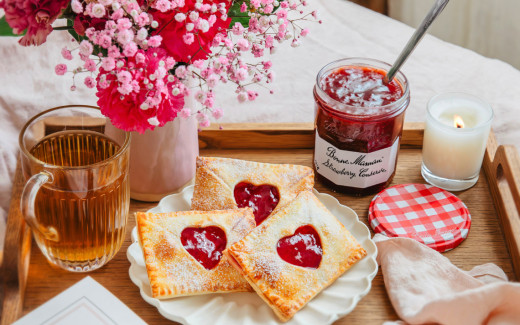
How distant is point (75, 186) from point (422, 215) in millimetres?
590

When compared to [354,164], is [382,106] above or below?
above

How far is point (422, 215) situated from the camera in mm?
1196

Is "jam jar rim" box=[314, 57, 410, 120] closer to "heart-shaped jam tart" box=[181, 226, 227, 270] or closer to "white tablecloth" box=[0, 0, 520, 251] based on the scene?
"heart-shaped jam tart" box=[181, 226, 227, 270]

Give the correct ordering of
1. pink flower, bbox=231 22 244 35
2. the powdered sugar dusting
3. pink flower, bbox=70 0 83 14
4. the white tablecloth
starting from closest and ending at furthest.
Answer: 1. pink flower, bbox=70 0 83 14
2. pink flower, bbox=231 22 244 35
3. the powdered sugar dusting
4. the white tablecloth

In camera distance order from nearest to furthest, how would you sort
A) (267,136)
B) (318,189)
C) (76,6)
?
(76,6), (318,189), (267,136)

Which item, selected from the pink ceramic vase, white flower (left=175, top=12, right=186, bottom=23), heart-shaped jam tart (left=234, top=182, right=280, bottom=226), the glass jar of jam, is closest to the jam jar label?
the glass jar of jam

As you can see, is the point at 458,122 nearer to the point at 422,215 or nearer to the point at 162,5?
the point at 422,215

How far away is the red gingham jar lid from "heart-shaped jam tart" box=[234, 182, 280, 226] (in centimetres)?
18

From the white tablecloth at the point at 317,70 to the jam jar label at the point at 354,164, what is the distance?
0.43m

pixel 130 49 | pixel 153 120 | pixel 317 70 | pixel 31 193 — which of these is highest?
pixel 130 49

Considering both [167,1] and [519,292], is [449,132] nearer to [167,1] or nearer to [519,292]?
[519,292]

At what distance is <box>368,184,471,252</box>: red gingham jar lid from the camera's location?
45.4 inches

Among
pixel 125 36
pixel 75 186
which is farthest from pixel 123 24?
pixel 75 186

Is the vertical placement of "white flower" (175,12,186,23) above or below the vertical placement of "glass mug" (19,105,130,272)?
above
